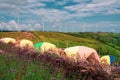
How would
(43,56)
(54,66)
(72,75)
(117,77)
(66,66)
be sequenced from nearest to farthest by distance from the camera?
(117,77)
(72,75)
(66,66)
(54,66)
(43,56)

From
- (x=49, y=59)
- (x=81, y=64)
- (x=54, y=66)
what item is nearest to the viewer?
(x=81, y=64)

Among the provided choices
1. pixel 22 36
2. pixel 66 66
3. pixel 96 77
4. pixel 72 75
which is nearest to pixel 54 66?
pixel 66 66

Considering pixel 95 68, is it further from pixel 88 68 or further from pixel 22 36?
pixel 22 36

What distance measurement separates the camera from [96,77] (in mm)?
8109

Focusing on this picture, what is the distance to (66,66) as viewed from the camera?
10445 mm

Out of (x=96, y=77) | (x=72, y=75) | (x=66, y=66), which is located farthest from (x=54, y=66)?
(x=96, y=77)

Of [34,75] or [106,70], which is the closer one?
[106,70]

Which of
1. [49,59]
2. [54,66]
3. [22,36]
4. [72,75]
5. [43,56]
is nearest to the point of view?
[72,75]

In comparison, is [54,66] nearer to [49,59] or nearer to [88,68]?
[49,59]

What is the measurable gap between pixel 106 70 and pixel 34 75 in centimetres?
222

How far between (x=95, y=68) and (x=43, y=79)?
1.68 meters

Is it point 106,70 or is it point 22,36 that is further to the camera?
point 22,36

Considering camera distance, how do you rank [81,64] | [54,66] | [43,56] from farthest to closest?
[43,56] → [54,66] → [81,64]

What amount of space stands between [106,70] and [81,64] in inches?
38.9
